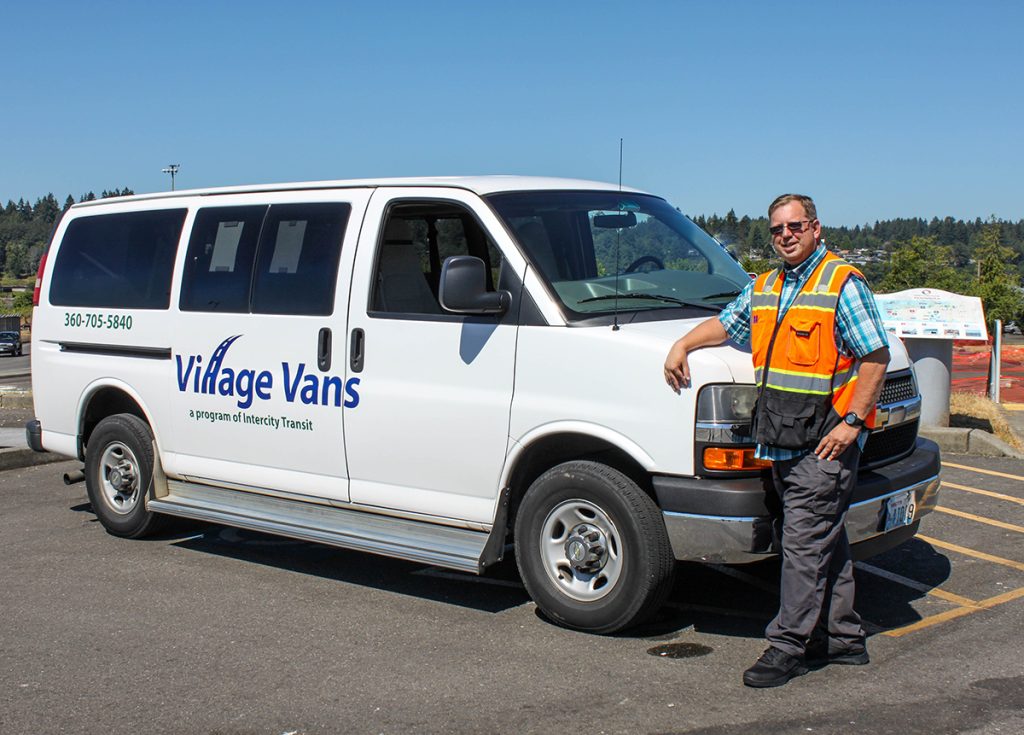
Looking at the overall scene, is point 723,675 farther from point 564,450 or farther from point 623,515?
point 564,450

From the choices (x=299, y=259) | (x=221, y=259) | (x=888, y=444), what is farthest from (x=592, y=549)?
(x=221, y=259)

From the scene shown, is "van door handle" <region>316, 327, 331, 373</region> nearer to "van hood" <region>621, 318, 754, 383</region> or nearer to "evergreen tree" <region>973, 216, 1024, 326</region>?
"van hood" <region>621, 318, 754, 383</region>

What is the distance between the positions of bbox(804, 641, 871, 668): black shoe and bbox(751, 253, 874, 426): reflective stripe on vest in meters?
1.09

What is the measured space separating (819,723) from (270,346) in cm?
382

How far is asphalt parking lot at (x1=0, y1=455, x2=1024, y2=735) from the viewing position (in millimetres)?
4727

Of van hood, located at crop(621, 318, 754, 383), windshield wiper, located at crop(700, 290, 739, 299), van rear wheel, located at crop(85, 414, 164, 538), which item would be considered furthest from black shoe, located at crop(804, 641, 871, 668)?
van rear wheel, located at crop(85, 414, 164, 538)

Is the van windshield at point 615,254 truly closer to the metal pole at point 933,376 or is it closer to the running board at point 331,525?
the running board at point 331,525

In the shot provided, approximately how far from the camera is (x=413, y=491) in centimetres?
638

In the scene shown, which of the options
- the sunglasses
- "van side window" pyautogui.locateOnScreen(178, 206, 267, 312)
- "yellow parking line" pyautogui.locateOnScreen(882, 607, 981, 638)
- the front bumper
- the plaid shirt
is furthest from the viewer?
"van side window" pyautogui.locateOnScreen(178, 206, 267, 312)

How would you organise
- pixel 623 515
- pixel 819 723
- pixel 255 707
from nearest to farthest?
pixel 819 723
pixel 255 707
pixel 623 515

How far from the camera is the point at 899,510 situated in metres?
5.75

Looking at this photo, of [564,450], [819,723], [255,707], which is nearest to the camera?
[819,723]

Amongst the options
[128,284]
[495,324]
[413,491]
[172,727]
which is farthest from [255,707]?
[128,284]

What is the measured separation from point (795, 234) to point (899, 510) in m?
1.61
